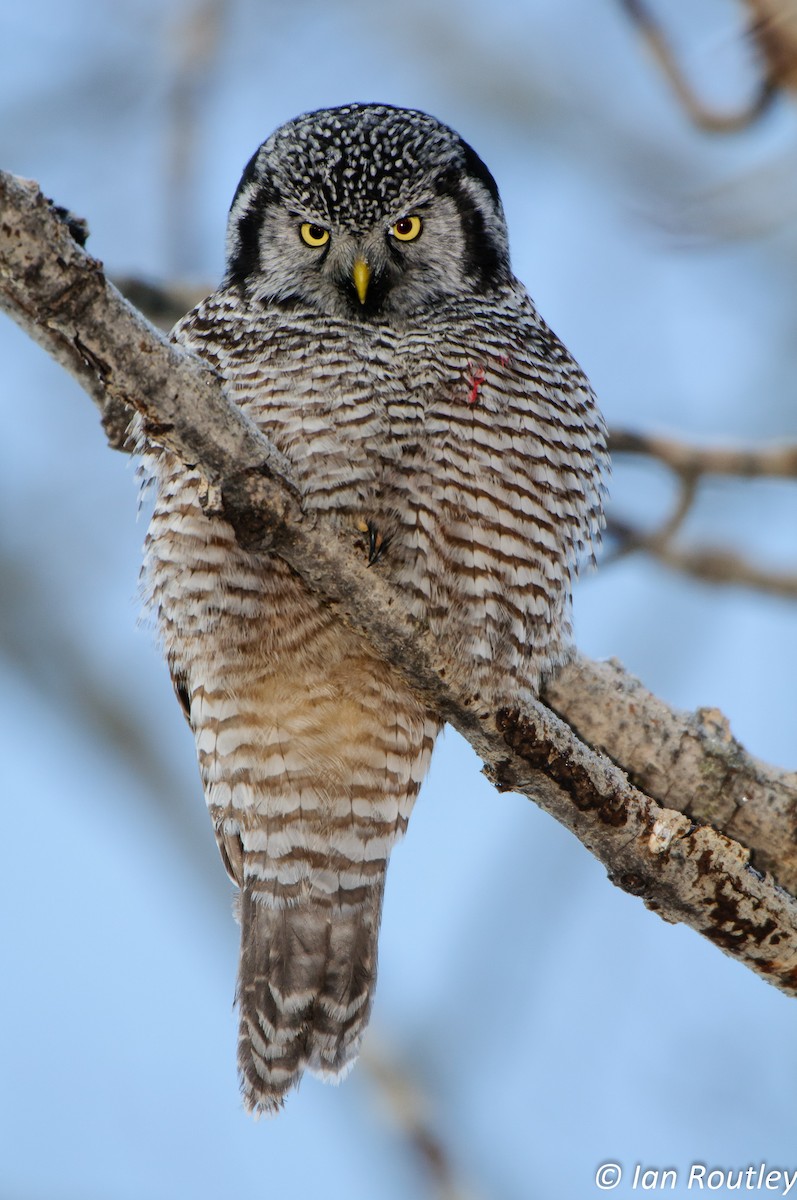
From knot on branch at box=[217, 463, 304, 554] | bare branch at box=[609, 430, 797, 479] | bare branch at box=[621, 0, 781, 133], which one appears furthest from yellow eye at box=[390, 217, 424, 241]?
knot on branch at box=[217, 463, 304, 554]

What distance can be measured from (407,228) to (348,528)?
1.26m

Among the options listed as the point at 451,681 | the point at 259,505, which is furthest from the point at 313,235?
the point at 451,681

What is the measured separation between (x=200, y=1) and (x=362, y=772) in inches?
178

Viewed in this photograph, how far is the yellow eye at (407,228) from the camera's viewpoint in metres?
4.18

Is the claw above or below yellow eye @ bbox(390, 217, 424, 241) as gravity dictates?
below

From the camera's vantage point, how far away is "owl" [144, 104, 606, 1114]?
3623 millimetres

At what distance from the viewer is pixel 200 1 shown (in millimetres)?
6422

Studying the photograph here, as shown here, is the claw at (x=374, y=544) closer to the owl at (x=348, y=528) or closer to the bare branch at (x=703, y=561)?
the owl at (x=348, y=528)

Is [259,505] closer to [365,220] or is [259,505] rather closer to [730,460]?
[365,220]

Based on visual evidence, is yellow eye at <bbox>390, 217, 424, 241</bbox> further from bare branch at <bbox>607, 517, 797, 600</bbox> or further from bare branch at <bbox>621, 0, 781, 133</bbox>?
bare branch at <bbox>607, 517, 797, 600</bbox>

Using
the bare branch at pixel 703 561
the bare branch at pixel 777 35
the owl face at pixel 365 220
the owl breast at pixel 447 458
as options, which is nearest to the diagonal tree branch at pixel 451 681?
the owl breast at pixel 447 458

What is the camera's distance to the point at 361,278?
392 cm

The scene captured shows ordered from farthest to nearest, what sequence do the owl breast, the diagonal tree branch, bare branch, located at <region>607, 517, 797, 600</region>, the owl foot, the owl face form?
bare branch, located at <region>607, 517, 797, 600</region>
the owl face
the owl breast
the owl foot
the diagonal tree branch

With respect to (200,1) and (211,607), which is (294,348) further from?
(200,1)
